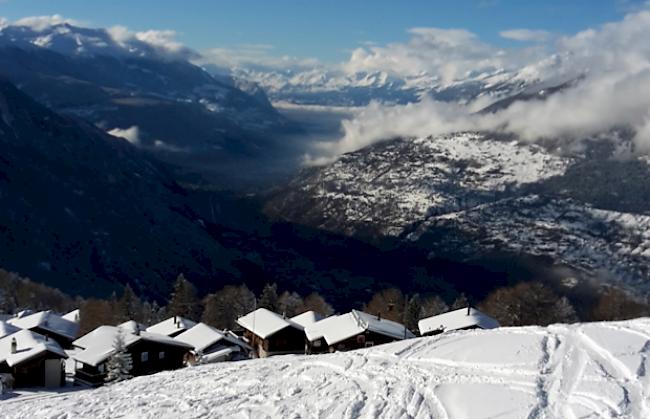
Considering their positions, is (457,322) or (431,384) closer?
(431,384)

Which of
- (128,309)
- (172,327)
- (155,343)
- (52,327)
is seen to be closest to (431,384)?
(155,343)

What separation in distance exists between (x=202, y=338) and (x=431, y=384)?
40.5m

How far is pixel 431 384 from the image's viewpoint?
32.5 meters

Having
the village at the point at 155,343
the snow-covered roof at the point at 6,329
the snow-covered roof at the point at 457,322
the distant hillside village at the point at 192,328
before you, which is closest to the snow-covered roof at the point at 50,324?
the village at the point at 155,343

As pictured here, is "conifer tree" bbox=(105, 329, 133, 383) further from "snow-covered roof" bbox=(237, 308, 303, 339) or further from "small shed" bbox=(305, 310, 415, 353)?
"small shed" bbox=(305, 310, 415, 353)

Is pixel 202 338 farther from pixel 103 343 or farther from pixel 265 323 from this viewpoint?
pixel 103 343

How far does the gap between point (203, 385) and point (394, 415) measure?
12756mm

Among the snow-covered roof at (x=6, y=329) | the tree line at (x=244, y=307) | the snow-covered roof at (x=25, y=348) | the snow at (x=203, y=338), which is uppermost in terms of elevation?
the snow-covered roof at (x=25, y=348)

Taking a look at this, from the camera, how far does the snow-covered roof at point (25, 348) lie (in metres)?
54.3

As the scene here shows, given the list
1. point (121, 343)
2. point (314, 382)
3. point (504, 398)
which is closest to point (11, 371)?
point (121, 343)

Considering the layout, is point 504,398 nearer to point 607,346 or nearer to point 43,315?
point 607,346

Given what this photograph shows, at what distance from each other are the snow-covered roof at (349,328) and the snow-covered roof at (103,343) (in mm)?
15171

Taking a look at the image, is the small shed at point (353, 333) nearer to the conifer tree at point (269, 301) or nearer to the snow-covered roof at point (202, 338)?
the snow-covered roof at point (202, 338)

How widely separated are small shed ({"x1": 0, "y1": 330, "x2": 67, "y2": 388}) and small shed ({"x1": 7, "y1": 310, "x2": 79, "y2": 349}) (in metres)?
16.8
